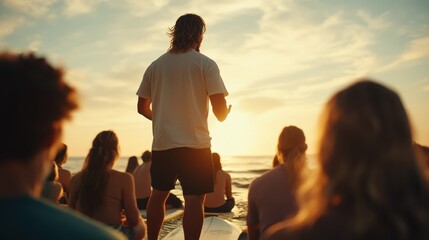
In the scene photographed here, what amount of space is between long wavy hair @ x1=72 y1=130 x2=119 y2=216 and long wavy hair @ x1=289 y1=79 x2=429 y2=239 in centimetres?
248

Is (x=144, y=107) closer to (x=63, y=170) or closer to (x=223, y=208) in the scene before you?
(x=63, y=170)

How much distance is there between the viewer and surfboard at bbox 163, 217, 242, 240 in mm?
5868

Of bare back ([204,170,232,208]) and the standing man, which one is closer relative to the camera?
the standing man

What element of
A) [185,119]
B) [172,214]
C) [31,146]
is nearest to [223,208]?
[172,214]

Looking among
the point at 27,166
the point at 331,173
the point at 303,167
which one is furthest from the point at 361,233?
the point at 303,167

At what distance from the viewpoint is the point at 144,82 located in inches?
170

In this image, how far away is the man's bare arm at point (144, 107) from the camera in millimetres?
4332

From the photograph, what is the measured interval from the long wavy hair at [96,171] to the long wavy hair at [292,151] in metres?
1.52

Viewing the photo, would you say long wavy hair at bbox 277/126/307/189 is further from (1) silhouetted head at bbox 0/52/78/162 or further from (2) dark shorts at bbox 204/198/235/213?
(2) dark shorts at bbox 204/198/235/213

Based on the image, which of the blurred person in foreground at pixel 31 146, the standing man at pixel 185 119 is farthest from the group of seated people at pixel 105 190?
the blurred person in foreground at pixel 31 146

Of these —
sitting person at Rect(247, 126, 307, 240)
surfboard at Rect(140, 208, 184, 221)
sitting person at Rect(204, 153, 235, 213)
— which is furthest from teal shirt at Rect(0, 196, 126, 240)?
sitting person at Rect(204, 153, 235, 213)

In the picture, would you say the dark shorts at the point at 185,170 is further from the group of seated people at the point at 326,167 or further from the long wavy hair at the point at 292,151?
the group of seated people at the point at 326,167

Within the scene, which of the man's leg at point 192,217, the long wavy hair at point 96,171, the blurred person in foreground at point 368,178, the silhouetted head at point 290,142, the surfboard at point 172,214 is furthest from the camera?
the surfboard at point 172,214

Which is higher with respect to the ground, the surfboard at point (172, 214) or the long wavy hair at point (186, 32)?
the long wavy hair at point (186, 32)
